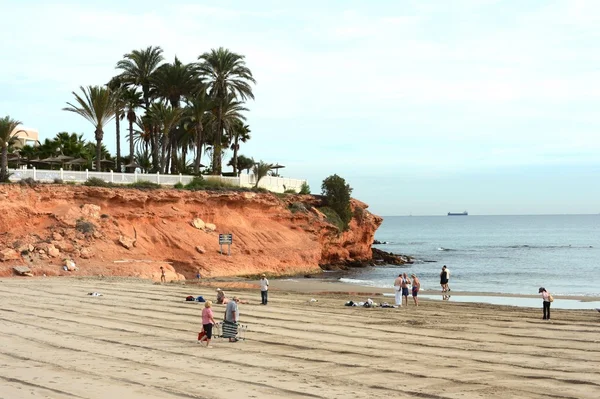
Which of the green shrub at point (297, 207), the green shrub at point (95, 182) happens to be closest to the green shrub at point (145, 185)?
the green shrub at point (95, 182)

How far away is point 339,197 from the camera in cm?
6272

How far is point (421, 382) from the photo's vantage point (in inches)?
543

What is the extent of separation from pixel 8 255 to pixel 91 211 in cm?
647

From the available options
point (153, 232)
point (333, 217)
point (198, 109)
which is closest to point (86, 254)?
point (153, 232)

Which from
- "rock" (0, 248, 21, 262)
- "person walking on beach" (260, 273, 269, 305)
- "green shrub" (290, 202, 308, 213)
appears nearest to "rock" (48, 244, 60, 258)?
"rock" (0, 248, 21, 262)

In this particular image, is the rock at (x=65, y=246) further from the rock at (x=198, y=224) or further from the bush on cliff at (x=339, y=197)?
the bush on cliff at (x=339, y=197)

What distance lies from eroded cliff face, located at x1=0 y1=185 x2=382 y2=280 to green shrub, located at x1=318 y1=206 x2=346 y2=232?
4.77 ft

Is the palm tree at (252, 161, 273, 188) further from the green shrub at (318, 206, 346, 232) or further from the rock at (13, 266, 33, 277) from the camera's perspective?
the rock at (13, 266, 33, 277)

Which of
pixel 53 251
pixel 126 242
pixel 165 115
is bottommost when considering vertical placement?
pixel 53 251

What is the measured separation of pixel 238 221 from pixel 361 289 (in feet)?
48.8

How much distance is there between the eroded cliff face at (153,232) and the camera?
134 ft

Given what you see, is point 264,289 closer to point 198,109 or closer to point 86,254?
point 86,254

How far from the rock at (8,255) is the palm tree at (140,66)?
21.7 metres

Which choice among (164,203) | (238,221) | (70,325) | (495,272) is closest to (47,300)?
(70,325)
